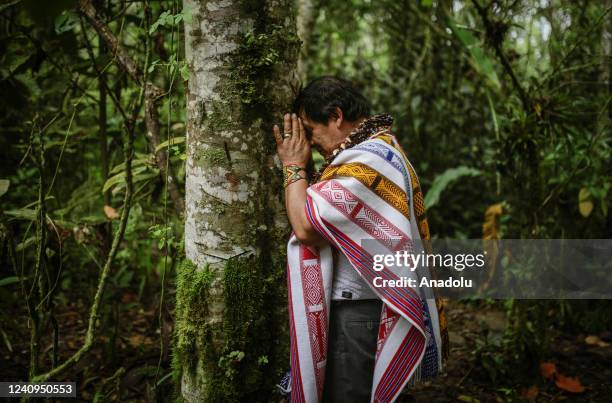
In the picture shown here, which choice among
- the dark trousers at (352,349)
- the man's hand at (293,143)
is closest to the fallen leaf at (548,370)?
the dark trousers at (352,349)

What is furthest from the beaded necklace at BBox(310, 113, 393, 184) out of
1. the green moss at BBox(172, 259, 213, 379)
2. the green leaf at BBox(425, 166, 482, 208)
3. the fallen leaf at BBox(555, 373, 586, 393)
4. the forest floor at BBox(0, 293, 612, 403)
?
the green leaf at BBox(425, 166, 482, 208)

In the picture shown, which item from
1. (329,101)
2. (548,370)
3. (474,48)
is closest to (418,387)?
(548,370)

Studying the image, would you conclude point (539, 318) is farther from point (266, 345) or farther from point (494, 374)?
point (266, 345)

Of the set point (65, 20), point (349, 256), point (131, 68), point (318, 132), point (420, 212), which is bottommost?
point (349, 256)

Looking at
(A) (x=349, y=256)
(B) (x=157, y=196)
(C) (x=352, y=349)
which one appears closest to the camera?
(A) (x=349, y=256)

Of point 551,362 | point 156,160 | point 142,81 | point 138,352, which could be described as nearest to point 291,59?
point 142,81

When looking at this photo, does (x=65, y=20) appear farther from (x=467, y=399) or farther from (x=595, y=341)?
(x=595, y=341)

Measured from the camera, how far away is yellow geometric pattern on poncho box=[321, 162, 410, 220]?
1.61m

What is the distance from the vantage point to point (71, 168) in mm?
3930

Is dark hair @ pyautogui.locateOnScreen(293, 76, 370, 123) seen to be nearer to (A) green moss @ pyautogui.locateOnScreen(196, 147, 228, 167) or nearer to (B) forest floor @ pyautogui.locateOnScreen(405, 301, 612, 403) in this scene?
(A) green moss @ pyautogui.locateOnScreen(196, 147, 228, 167)

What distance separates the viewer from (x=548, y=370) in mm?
2857

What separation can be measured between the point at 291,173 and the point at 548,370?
2.18m

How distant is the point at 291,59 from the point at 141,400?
67.6 inches

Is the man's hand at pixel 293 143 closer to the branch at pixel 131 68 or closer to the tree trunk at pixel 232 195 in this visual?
the tree trunk at pixel 232 195
